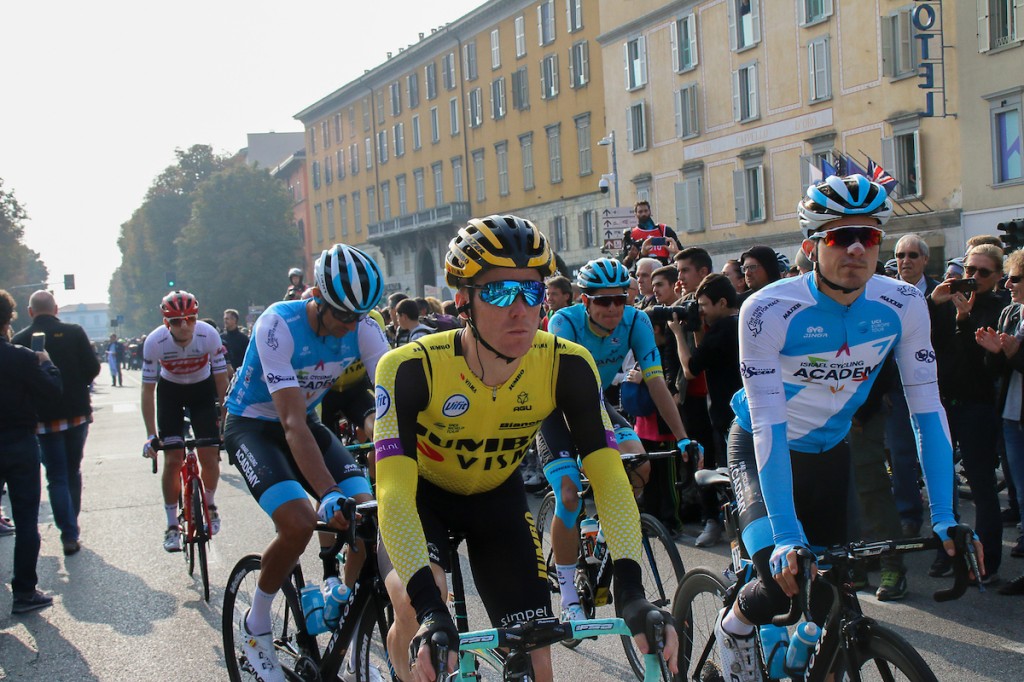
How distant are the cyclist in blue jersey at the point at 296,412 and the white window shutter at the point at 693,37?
37306mm

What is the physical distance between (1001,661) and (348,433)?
7.41 m

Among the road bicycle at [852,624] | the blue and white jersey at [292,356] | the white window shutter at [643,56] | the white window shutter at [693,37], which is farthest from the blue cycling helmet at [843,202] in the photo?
the white window shutter at [643,56]

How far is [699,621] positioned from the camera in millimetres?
4422

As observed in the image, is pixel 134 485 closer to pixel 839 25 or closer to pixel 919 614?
pixel 919 614

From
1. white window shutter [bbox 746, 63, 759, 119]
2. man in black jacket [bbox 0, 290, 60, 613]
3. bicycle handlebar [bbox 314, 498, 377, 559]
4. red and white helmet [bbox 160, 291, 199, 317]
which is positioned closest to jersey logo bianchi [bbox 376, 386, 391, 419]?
bicycle handlebar [bbox 314, 498, 377, 559]

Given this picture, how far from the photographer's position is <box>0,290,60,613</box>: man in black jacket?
7867 mm

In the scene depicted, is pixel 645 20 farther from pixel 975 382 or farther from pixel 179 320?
pixel 975 382

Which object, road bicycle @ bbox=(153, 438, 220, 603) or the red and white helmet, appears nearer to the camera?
road bicycle @ bbox=(153, 438, 220, 603)

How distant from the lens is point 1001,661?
545 centimetres

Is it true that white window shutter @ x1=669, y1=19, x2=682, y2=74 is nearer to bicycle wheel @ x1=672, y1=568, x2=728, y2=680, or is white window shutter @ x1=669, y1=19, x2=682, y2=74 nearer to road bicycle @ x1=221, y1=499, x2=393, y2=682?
road bicycle @ x1=221, y1=499, x2=393, y2=682

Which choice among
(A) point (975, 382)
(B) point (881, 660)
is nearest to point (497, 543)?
(B) point (881, 660)

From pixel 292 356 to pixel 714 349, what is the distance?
12.6ft

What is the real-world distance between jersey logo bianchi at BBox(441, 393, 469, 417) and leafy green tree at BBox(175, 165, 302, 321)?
77.4 m

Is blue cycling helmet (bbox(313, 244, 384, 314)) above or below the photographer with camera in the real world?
above
